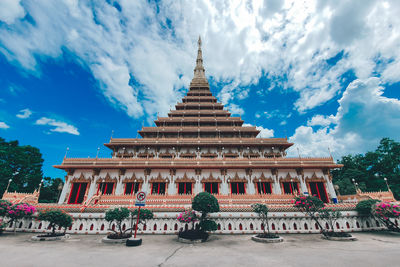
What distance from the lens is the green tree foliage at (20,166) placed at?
2911 cm

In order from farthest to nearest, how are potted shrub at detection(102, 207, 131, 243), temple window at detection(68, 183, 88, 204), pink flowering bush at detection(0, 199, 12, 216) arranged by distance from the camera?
temple window at detection(68, 183, 88, 204), pink flowering bush at detection(0, 199, 12, 216), potted shrub at detection(102, 207, 131, 243)

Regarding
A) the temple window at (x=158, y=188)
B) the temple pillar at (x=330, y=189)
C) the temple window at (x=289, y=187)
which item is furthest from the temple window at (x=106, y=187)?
the temple pillar at (x=330, y=189)

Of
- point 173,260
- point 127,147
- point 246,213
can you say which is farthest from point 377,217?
point 127,147

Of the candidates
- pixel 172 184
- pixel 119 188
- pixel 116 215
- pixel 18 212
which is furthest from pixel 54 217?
pixel 172 184

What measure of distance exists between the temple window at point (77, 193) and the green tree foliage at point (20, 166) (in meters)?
17.4

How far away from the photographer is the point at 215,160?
21.6m

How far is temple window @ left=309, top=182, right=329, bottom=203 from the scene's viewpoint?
20516 mm

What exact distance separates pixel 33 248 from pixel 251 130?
26872 mm

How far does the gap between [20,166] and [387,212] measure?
51.1 metres

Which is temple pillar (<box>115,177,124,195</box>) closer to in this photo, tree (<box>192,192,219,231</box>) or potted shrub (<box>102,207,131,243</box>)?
potted shrub (<box>102,207,131,243</box>)

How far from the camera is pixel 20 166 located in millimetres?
31031

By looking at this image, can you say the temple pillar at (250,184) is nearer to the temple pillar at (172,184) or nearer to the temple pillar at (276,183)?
the temple pillar at (276,183)

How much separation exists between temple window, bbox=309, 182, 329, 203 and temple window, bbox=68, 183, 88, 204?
28.9 meters

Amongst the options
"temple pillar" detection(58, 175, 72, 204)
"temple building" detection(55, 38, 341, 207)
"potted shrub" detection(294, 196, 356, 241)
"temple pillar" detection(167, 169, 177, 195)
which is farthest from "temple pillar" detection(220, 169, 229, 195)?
"temple pillar" detection(58, 175, 72, 204)
